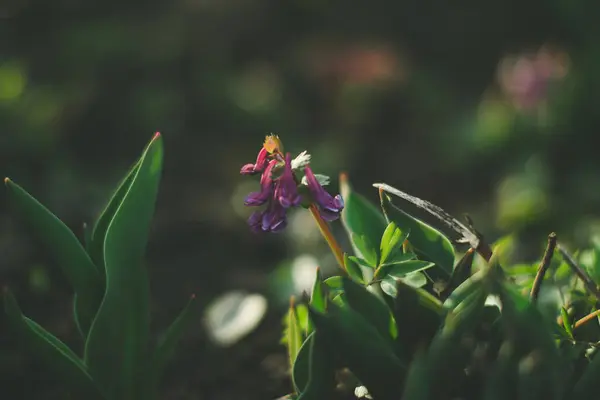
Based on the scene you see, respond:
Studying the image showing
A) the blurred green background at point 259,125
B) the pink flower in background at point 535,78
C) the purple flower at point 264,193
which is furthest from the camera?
the pink flower in background at point 535,78

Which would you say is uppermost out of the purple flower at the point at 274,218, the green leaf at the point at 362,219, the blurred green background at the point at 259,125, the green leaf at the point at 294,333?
the purple flower at the point at 274,218

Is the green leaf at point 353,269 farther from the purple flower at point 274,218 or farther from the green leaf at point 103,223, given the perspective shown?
the green leaf at point 103,223

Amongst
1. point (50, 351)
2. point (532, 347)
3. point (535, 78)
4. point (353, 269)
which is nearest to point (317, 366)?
point (353, 269)

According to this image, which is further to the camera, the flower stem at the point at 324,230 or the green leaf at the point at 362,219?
the green leaf at the point at 362,219

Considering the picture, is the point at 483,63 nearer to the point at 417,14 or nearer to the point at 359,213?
the point at 417,14

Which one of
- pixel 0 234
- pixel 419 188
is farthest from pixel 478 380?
pixel 419 188

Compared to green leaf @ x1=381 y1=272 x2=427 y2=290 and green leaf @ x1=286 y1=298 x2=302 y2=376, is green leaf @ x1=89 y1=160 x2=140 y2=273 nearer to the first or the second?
green leaf @ x1=286 y1=298 x2=302 y2=376

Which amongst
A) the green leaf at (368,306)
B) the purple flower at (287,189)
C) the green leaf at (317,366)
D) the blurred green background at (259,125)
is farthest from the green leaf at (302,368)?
the blurred green background at (259,125)
